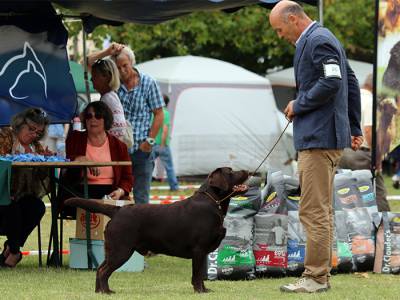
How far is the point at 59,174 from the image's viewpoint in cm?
845

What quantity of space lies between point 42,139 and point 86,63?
1.17m

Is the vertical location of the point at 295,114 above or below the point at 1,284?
above

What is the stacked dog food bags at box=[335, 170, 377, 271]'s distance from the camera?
25.5 ft

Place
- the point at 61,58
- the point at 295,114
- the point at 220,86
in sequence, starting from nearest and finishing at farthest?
the point at 295,114, the point at 61,58, the point at 220,86

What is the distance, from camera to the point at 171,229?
6.46m

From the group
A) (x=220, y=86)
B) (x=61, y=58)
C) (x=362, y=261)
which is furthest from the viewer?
(x=220, y=86)

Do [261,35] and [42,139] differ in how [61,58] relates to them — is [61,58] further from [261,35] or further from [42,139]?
[261,35]

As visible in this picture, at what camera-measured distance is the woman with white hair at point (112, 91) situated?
8.48 meters

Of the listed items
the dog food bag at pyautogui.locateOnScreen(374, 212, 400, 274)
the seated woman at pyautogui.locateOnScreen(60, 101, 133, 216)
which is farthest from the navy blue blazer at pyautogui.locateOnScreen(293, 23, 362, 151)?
the seated woman at pyautogui.locateOnScreen(60, 101, 133, 216)

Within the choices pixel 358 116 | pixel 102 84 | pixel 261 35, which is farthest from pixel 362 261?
pixel 261 35

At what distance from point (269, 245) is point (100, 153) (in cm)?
161

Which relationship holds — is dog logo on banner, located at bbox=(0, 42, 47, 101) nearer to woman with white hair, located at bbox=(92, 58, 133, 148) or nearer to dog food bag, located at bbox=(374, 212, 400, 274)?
woman with white hair, located at bbox=(92, 58, 133, 148)

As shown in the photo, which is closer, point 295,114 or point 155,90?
point 295,114

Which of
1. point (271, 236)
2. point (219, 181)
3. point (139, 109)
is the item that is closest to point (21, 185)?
point (139, 109)
